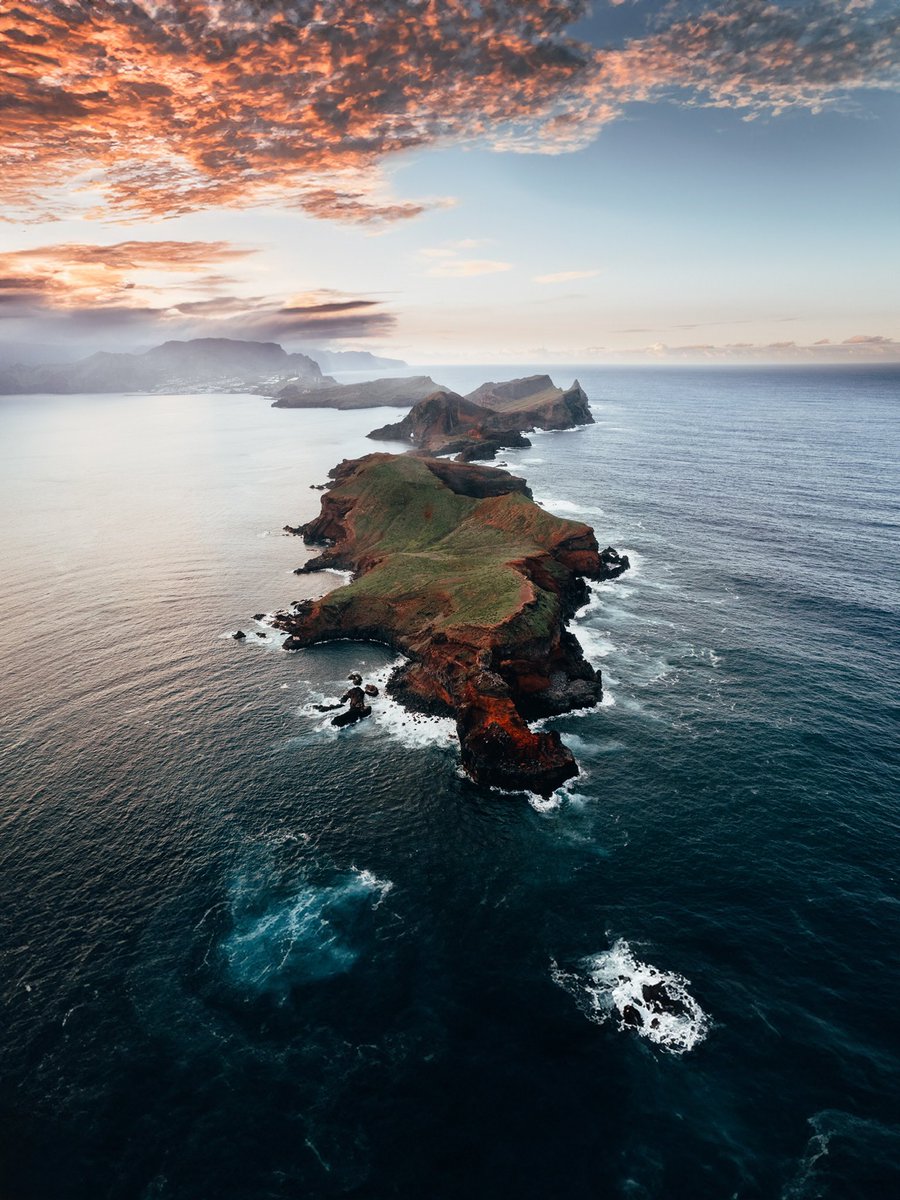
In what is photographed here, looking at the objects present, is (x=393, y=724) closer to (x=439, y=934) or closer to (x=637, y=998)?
(x=439, y=934)

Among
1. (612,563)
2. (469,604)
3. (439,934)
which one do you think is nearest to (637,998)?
(439,934)

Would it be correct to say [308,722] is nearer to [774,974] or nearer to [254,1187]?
[254,1187]

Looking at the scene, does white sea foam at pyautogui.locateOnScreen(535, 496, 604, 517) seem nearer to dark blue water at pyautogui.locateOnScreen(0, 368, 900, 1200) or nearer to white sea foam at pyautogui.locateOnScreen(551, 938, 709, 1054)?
dark blue water at pyautogui.locateOnScreen(0, 368, 900, 1200)

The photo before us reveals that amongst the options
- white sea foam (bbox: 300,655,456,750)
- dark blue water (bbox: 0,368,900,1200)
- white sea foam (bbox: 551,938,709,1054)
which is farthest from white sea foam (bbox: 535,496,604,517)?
white sea foam (bbox: 551,938,709,1054)

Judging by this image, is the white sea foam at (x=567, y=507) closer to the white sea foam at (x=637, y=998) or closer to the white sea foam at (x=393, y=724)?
the white sea foam at (x=393, y=724)

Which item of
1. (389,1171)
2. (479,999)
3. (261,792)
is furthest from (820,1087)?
(261,792)

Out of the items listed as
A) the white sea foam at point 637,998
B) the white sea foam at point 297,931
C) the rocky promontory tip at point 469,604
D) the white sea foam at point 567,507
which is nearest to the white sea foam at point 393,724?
the rocky promontory tip at point 469,604

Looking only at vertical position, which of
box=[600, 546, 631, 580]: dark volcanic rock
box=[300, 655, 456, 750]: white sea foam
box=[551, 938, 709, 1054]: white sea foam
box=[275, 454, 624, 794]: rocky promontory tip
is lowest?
box=[551, 938, 709, 1054]: white sea foam

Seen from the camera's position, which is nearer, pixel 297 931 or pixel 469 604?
pixel 297 931
